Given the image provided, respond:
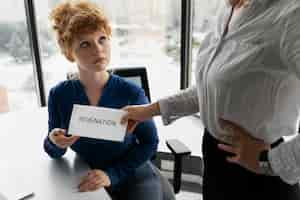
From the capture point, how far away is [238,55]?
76 cm

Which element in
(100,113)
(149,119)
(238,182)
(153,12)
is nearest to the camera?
(238,182)

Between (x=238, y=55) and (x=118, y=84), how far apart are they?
606 mm

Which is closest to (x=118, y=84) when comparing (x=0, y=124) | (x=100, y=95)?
(x=100, y=95)

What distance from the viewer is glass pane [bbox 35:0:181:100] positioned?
2580 millimetres

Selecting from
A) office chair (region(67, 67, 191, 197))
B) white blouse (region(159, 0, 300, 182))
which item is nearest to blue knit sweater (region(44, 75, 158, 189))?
office chair (region(67, 67, 191, 197))

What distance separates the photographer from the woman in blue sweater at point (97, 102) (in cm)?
116

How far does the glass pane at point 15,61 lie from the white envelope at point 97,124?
1801 millimetres

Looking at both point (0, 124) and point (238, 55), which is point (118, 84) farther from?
point (0, 124)

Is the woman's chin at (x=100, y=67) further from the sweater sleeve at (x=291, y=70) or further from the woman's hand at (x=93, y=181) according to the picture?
the sweater sleeve at (x=291, y=70)

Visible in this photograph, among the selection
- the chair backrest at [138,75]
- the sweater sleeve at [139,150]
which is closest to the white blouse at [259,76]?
the sweater sleeve at [139,150]

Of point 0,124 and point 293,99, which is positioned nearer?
point 293,99

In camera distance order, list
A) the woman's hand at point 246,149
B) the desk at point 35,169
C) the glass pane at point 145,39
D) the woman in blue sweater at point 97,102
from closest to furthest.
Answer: the woman's hand at point 246,149 → the desk at point 35,169 → the woman in blue sweater at point 97,102 → the glass pane at point 145,39

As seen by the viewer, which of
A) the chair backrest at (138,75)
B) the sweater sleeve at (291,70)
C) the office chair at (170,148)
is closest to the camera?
the sweater sleeve at (291,70)

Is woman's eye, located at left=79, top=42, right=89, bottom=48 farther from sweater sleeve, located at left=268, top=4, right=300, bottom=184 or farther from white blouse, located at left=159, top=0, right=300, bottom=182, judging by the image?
sweater sleeve, located at left=268, top=4, right=300, bottom=184
